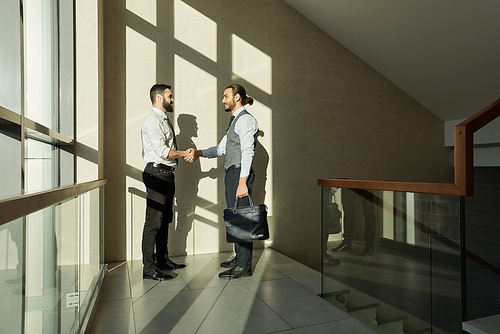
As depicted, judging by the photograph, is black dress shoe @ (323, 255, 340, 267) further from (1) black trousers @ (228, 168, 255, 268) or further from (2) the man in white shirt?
(2) the man in white shirt

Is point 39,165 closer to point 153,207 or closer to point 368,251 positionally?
point 153,207

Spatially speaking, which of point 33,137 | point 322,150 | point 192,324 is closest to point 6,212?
point 192,324

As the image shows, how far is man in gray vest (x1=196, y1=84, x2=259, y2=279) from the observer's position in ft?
8.64

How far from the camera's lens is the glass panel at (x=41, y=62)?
198 cm

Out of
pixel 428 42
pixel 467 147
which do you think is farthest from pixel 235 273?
pixel 428 42

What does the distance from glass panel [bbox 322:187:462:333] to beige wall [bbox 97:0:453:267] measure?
1638mm

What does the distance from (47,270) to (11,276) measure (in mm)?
337

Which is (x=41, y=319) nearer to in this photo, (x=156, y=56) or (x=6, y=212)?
(x=6, y=212)

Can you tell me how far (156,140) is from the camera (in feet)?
8.64

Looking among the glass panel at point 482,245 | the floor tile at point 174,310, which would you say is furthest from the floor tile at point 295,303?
the glass panel at point 482,245

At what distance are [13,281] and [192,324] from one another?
4.34 ft

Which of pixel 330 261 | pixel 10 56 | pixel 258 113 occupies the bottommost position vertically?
pixel 330 261

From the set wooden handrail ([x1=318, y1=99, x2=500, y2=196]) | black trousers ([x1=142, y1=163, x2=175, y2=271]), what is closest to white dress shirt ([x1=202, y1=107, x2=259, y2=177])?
black trousers ([x1=142, y1=163, x2=175, y2=271])

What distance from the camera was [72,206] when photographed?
58.9 inches
